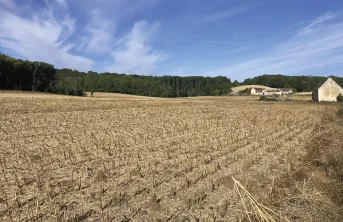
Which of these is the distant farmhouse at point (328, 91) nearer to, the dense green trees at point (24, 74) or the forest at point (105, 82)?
the forest at point (105, 82)

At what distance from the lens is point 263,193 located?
7.54 meters

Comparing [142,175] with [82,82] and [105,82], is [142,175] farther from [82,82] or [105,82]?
[82,82]

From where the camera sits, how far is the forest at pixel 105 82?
85750mm

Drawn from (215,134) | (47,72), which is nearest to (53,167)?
(215,134)

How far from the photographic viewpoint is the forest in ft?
281

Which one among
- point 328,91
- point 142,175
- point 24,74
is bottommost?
point 142,175

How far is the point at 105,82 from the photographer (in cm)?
13588

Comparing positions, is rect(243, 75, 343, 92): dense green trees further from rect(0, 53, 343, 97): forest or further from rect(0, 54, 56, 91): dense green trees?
rect(0, 54, 56, 91): dense green trees

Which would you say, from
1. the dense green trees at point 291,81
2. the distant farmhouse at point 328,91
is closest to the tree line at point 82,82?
the dense green trees at point 291,81

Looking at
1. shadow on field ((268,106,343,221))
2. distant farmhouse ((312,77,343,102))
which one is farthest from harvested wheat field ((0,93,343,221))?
distant farmhouse ((312,77,343,102))

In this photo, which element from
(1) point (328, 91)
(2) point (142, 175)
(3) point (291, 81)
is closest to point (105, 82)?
(1) point (328, 91)

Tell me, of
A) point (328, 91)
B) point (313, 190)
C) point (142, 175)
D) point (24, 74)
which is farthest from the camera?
point (24, 74)

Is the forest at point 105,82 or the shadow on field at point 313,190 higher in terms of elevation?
the forest at point 105,82

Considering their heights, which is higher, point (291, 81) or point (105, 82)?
point (291, 81)
